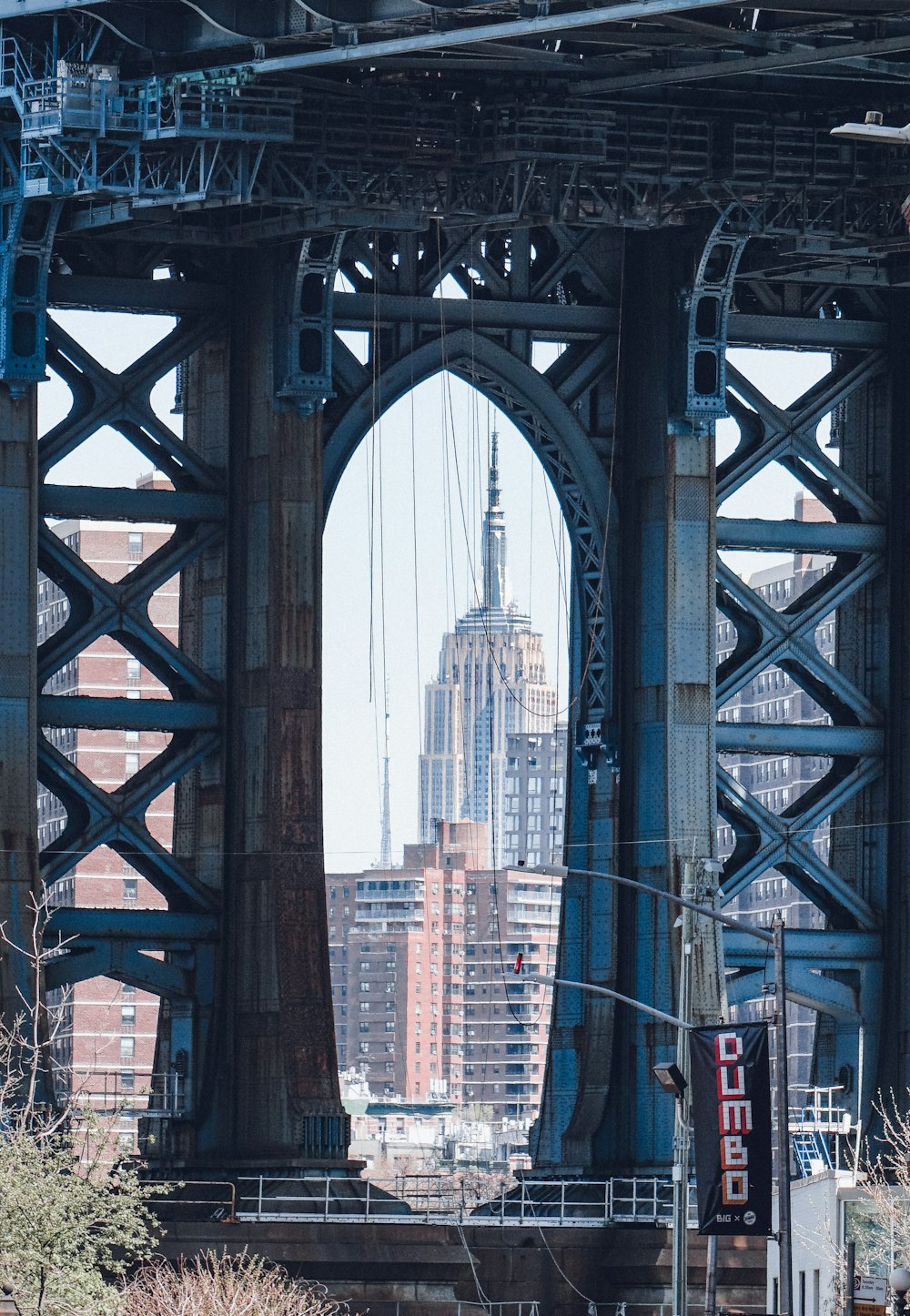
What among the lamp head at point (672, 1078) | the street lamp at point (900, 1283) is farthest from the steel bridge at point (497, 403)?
the street lamp at point (900, 1283)

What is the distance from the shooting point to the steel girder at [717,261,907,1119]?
2704 inches

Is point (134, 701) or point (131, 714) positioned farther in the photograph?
point (134, 701)

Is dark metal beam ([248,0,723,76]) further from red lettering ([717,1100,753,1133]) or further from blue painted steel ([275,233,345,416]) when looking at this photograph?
red lettering ([717,1100,753,1133])

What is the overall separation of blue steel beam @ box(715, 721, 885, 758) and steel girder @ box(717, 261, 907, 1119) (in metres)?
0.03

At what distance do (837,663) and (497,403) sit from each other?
8382 millimetres

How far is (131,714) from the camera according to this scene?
64.9 metres

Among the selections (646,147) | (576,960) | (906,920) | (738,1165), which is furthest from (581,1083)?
(738,1165)

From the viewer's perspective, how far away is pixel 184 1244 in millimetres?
58500

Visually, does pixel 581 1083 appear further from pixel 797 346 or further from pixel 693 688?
pixel 797 346

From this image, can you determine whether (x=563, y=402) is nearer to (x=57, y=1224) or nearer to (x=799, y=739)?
(x=799, y=739)

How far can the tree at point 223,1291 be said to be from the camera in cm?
5078

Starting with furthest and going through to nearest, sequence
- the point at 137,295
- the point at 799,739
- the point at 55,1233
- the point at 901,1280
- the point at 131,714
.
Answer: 1. the point at 799,739
2. the point at 137,295
3. the point at 131,714
4. the point at 55,1233
5. the point at 901,1280

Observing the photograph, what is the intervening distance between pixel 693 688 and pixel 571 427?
17.6ft

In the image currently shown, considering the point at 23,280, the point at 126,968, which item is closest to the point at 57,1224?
the point at 126,968
